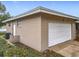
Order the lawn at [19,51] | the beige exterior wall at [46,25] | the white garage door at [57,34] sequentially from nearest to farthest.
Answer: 1. the lawn at [19,51]
2. the beige exterior wall at [46,25]
3. the white garage door at [57,34]

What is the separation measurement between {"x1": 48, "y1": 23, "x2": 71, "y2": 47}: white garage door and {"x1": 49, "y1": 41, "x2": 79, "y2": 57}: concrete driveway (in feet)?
0.38

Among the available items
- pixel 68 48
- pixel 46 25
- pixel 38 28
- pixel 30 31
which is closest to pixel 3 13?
pixel 30 31

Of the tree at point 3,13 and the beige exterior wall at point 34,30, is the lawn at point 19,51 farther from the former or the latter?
the tree at point 3,13

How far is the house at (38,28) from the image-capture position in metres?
6.57

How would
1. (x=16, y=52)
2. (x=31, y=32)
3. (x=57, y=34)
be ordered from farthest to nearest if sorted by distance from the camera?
(x=57, y=34)
(x=31, y=32)
(x=16, y=52)

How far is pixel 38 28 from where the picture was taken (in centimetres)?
661

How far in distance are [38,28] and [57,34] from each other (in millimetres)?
568

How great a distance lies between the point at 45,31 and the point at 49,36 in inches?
7.3

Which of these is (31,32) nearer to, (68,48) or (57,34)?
(57,34)

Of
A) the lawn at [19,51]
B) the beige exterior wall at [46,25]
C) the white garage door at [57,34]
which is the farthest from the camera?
the white garage door at [57,34]

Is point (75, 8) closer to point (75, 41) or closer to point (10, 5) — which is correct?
point (75, 41)

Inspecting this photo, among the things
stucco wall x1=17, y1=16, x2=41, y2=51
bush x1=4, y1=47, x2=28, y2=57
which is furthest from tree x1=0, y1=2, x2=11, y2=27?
bush x1=4, y1=47, x2=28, y2=57

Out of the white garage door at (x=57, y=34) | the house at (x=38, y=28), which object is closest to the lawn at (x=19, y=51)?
the house at (x=38, y=28)

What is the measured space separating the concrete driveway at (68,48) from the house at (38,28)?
0.11 meters
